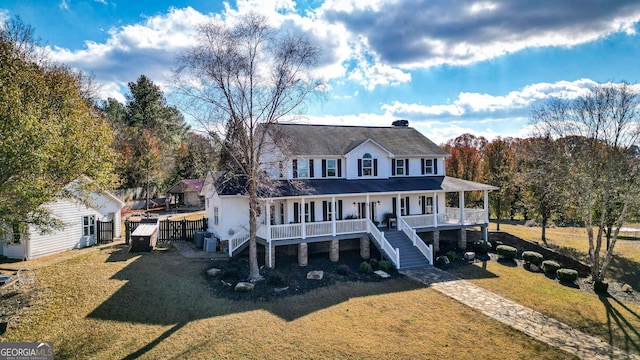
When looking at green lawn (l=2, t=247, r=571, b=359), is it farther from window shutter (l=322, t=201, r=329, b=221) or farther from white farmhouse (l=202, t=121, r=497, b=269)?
window shutter (l=322, t=201, r=329, b=221)

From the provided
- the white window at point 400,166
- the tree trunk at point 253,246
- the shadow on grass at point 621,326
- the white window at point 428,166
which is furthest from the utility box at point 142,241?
the shadow on grass at point 621,326

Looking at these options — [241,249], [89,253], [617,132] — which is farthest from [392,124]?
[89,253]

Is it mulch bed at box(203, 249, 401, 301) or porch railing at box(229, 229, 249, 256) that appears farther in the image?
porch railing at box(229, 229, 249, 256)

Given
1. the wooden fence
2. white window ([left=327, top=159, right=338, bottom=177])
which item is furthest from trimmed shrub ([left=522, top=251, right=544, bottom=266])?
the wooden fence

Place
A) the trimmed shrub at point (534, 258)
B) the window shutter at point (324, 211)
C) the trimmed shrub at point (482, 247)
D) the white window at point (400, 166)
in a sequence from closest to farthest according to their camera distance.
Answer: the trimmed shrub at point (534, 258) → the window shutter at point (324, 211) → the trimmed shrub at point (482, 247) → the white window at point (400, 166)

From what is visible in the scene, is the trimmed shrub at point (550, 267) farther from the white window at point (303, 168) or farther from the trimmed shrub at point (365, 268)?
the white window at point (303, 168)

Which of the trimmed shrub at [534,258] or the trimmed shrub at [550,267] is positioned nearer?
the trimmed shrub at [550,267]
